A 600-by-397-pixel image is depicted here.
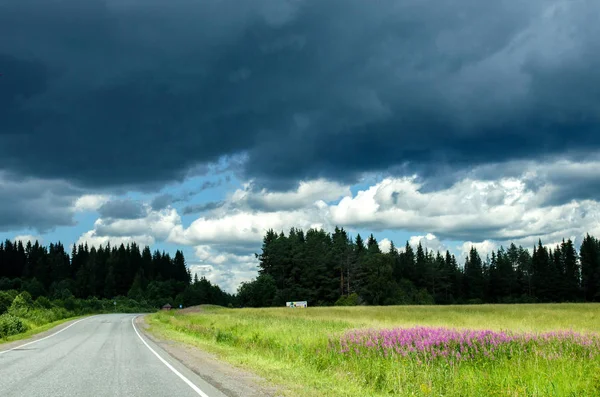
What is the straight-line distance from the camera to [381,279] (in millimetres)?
120375

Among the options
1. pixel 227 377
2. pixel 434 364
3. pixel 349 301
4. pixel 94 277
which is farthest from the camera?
pixel 94 277

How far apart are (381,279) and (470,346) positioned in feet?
352

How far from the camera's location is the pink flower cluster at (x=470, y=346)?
14.2 m

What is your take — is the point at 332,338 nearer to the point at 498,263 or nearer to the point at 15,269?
the point at 498,263

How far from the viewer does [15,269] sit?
17912 cm

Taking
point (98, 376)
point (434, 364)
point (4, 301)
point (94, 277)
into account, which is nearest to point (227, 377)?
point (98, 376)

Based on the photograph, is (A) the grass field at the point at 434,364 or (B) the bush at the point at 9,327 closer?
(A) the grass field at the point at 434,364

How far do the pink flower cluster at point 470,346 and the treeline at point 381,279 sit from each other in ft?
306

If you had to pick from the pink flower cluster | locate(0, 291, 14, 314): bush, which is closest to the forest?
locate(0, 291, 14, 314): bush

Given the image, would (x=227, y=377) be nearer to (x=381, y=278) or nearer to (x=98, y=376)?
(x=98, y=376)

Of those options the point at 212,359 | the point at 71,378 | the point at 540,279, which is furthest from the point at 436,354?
the point at 540,279

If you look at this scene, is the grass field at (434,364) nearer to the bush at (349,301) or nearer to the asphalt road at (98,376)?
the asphalt road at (98,376)

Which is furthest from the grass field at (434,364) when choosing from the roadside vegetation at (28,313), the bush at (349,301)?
the bush at (349,301)

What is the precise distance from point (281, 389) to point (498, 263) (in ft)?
464
